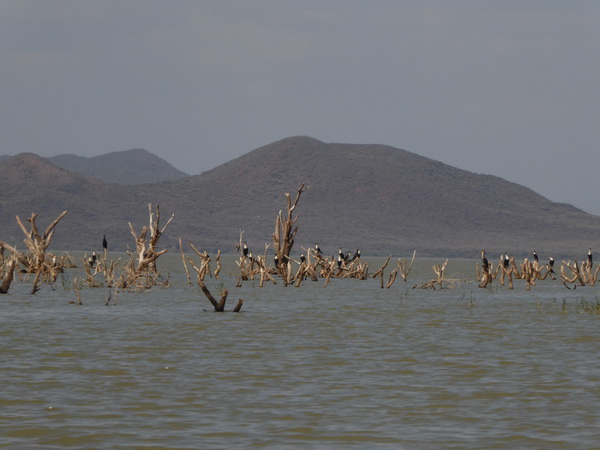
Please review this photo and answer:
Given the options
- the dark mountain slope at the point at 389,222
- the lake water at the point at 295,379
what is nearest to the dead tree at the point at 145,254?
the lake water at the point at 295,379

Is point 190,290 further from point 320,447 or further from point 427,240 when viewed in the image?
point 427,240

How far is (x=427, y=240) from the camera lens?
182 m

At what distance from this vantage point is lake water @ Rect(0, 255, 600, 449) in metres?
12.2

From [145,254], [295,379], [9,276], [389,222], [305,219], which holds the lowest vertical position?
[295,379]

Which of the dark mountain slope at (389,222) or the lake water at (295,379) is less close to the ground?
the dark mountain slope at (389,222)

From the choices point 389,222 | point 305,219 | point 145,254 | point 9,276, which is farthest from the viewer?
point 389,222

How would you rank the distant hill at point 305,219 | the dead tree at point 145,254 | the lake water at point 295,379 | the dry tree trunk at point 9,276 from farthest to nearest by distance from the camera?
the distant hill at point 305,219
the dead tree at point 145,254
the dry tree trunk at point 9,276
the lake water at point 295,379

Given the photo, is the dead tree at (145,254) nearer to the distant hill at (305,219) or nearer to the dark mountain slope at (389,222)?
the dark mountain slope at (389,222)

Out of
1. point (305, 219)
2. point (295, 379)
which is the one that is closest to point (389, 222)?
point (305, 219)

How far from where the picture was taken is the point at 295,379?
54.1 ft

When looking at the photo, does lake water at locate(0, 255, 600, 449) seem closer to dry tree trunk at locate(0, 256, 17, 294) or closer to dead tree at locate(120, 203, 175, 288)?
dry tree trunk at locate(0, 256, 17, 294)

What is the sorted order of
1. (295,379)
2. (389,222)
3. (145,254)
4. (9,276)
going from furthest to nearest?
(389,222), (145,254), (9,276), (295,379)

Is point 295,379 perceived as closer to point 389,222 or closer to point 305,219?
point 305,219

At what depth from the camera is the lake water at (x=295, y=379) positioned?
12.2 meters
